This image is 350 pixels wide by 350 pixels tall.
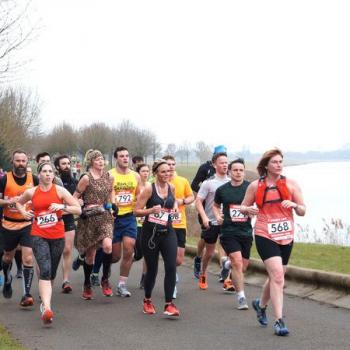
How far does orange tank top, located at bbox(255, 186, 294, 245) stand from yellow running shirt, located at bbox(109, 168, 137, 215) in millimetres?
3031

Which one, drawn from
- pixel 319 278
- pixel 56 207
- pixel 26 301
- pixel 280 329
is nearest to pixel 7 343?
pixel 56 207

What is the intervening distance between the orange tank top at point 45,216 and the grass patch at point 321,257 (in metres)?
4.19

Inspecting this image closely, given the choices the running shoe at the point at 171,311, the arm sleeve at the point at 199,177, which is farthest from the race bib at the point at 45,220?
the arm sleeve at the point at 199,177

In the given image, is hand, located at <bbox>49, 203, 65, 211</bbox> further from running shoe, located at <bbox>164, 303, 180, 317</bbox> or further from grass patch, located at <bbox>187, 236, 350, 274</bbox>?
grass patch, located at <bbox>187, 236, 350, 274</bbox>

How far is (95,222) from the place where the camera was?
9.44 metres

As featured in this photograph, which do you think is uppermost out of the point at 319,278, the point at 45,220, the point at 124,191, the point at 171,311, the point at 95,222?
the point at 124,191

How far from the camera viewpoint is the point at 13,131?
4441 cm

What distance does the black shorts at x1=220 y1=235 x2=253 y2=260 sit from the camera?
8773 millimetres

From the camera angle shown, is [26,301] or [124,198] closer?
[26,301]

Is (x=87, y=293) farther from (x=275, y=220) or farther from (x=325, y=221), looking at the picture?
(x=325, y=221)

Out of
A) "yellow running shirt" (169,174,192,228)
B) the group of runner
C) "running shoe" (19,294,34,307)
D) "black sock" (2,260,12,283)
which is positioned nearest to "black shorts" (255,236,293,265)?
the group of runner

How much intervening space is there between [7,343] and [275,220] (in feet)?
9.82

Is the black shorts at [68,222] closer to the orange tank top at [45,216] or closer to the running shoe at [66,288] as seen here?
the running shoe at [66,288]

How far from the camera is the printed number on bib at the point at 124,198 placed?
9.87 meters
